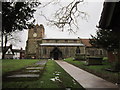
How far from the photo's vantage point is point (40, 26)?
62969mm

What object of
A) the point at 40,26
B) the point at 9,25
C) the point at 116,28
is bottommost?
the point at 116,28

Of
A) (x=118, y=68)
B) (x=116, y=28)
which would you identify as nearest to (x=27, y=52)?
(x=118, y=68)

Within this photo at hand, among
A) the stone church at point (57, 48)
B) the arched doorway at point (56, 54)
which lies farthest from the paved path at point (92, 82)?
the arched doorway at point (56, 54)

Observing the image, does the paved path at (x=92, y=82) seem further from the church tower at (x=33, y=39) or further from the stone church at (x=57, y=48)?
the church tower at (x=33, y=39)

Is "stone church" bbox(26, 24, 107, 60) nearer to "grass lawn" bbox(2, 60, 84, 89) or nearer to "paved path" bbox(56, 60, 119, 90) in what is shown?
"paved path" bbox(56, 60, 119, 90)

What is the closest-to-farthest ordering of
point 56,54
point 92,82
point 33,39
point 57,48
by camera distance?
point 92,82, point 56,54, point 57,48, point 33,39

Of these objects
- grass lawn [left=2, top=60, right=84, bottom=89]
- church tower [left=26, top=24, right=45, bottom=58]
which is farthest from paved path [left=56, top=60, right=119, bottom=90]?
church tower [left=26, top=24, right=45, bottom=58]

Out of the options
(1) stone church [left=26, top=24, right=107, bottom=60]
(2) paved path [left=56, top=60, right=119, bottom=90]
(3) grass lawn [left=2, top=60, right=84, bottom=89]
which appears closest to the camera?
(3) grass lawn [left=2, top=60, right=84, bottom=89]

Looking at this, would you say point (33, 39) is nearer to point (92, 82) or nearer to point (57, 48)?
point (57, 48)

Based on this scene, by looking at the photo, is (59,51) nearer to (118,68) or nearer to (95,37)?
(95,37)

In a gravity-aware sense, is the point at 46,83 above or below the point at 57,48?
below

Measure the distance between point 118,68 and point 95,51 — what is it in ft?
146

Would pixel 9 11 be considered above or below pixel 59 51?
above

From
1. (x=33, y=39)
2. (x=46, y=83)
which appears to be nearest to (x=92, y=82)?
(x=46, y=83)
